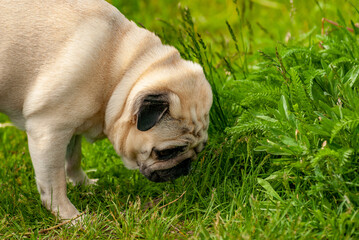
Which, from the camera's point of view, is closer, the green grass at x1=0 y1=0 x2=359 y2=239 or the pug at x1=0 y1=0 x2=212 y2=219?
the green grass at x1=0 y1=0 x2=359 y2=239

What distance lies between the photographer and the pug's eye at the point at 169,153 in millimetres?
3459

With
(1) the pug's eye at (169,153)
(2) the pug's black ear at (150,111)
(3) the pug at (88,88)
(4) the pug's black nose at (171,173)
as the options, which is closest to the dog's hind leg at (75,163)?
(3) the pug at (88,88)

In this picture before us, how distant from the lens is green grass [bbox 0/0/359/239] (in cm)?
294

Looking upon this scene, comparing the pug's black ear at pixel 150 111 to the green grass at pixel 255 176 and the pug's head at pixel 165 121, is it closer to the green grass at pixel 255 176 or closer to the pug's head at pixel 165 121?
the pug's head at pixel 165 121

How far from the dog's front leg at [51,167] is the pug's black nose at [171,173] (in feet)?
1.93

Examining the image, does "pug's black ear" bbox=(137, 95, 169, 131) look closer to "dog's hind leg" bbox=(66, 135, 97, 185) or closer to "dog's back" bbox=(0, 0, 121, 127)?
"dog's back" bbox=(0, 0, 121, 127)

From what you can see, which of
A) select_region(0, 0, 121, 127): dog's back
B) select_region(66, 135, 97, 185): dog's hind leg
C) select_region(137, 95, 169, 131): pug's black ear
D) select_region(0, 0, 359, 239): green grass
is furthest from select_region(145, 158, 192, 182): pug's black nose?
select_region(0, 0, 121, 127): dog's back

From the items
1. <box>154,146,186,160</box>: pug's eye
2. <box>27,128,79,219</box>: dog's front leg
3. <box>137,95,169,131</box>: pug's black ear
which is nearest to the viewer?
<box>137,95,169,131</box>: pug's black ear

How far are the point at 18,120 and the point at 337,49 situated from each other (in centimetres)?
241

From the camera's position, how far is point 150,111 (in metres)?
3.20

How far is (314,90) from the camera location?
355cm

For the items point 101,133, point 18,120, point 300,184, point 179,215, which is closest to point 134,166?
point 101,133

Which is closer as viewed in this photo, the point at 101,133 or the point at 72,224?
the point at 72,224

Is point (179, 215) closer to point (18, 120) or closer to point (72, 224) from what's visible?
point (72, 224)
